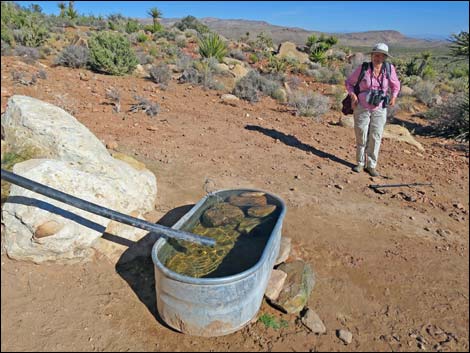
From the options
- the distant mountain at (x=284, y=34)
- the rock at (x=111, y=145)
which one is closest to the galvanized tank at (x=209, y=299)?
the rock at (x=111, y=145)

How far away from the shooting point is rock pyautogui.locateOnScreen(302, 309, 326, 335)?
253cm

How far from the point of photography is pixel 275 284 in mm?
2756

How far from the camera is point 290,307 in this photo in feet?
8.77

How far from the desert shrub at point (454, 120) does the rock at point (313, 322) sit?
6.12m

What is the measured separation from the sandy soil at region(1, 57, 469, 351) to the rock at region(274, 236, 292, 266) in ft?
0.58

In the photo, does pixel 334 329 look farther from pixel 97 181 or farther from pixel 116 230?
pixel 97 181

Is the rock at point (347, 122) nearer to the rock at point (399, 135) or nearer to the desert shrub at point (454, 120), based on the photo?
the rock at point (399, 135)

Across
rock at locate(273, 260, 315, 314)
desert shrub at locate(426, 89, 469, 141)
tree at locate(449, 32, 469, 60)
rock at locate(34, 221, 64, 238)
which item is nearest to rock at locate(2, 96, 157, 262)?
rock at locate(34, 221, 64, 238)

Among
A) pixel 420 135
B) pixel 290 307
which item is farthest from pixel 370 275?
pixel 420 135

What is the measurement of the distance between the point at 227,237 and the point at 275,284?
56 centimetres

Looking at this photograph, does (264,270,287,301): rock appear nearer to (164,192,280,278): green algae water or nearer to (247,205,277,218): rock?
(164,192,280,278): green algae water

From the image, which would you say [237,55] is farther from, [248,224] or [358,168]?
[248,224]

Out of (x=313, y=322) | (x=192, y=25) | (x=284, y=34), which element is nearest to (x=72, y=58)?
(x=313, y=322)

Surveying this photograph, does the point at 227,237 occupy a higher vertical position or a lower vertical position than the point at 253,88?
lower
